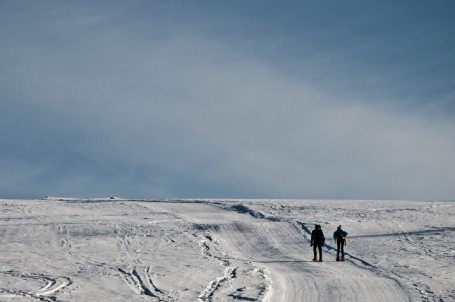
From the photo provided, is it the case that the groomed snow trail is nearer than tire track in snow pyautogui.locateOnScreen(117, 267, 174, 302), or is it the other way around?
tire track in snow pyautogui.locateOnScreen(117, 267, 174, 302)

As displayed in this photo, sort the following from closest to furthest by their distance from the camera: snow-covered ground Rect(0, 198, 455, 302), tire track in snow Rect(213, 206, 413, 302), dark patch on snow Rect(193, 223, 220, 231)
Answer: tire track in snow Rect(213, 206, 413, 302) → snow-covered ground Rect(0, 198, 455, 302) → dark patch on snow Rect(193, 223, 220, 231)

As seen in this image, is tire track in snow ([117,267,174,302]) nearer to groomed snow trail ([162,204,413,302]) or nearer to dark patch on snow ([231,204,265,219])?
groomed snow trail ([162,204,413,302])

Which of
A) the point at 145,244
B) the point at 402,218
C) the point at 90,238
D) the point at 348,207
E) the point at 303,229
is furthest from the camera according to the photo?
the point at 348,207

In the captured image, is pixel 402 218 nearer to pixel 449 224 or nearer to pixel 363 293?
pixel 449 224

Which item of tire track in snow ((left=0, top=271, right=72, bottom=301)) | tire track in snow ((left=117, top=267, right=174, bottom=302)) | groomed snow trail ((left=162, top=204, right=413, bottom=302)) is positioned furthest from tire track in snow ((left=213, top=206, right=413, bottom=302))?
tire track in snow ((left=0, top=271, right=72, bottom=301))

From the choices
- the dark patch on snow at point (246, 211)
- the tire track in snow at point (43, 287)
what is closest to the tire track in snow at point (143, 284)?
the tire track in snow at point (43, 287)

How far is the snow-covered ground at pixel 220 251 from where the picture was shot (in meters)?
19.3

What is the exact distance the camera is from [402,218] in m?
40.9

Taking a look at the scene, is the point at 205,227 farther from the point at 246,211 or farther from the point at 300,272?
the point at 300,272

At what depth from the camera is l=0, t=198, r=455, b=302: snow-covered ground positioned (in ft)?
63.3

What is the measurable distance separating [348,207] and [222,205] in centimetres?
832

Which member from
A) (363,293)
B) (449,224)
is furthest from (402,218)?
(363,293)

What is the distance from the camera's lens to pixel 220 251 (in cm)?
2933

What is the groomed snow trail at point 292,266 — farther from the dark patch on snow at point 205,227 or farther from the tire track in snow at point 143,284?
the tire track in snow at point 143,284
